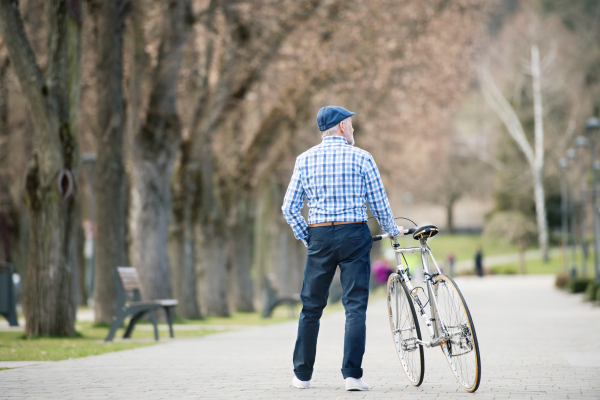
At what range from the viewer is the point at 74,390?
6.46 metres

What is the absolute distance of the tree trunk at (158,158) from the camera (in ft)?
52.2

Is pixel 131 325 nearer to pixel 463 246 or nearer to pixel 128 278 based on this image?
pixel 128 278

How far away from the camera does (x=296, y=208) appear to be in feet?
21.3

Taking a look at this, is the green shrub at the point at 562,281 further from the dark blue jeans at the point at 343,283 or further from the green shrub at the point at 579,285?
the dark blue jeans at the point at 343,283

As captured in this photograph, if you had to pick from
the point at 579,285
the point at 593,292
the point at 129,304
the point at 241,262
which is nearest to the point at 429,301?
the point at 129,304

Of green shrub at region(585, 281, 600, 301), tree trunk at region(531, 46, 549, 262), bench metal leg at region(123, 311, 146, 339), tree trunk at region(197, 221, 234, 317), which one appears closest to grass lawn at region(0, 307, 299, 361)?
bench metal leg at region(123, 311, 146, 339)

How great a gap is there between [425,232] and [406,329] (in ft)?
2.63

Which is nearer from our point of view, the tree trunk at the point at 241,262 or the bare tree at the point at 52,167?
the bare tree at the point at 52,167

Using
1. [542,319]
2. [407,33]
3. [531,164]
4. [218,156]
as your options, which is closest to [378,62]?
[407,33]

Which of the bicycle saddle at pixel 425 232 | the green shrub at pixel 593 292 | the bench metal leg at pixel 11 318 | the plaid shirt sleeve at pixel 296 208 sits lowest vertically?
the green shrub at pixel 593 292

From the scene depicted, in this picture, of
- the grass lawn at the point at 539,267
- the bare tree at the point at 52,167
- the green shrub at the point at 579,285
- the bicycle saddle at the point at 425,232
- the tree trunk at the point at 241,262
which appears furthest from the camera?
the grass lawn at the point at 539,267

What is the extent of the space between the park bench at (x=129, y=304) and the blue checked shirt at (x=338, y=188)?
573cm

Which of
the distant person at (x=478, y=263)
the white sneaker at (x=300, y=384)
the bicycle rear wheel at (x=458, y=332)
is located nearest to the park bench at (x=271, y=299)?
the white sneaker at (x=300, y=384)

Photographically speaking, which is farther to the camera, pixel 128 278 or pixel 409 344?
pixel 128 278
